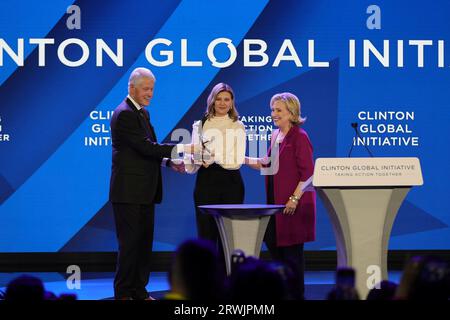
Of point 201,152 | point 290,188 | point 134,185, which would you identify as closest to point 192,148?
point 201,152

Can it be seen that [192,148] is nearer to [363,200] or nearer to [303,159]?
[303,159]

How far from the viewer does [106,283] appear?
21.7 feet

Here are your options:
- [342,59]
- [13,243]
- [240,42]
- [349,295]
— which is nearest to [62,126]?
[13,243]

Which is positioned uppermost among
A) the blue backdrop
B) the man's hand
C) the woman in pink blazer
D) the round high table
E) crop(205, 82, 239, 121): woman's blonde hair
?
the blue backdrop

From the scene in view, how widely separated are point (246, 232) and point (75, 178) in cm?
282

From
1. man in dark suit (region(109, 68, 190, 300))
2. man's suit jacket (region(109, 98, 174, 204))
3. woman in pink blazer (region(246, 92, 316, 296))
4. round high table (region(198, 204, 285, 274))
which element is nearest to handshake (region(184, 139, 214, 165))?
man in dark suit (region(109, 68, 190, 300))

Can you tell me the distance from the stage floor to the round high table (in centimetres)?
127

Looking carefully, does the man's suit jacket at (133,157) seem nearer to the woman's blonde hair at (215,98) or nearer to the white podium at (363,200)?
the woman's blonde hair at (215,98)

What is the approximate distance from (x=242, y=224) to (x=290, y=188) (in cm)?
67

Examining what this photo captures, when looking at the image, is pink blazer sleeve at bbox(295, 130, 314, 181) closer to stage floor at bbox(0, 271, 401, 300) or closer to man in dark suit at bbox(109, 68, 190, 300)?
man in dark suit at bbox(109, 68, 190, 300)

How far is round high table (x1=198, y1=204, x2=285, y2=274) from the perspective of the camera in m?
4.56

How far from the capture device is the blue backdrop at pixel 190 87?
6.98 metres

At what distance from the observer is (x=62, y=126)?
701 centimetres

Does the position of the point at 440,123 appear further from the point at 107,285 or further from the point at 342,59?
the point at 107,285
